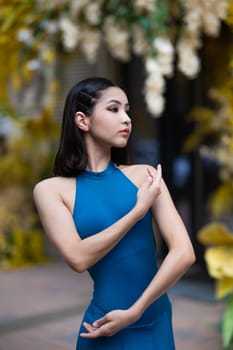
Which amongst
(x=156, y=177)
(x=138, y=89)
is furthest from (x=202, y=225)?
(x=156, y=177)

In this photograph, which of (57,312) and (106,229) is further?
(57,312)

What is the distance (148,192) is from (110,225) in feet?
0.54

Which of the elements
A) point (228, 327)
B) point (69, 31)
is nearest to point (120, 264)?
point (228, 327)

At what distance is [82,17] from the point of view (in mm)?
4680

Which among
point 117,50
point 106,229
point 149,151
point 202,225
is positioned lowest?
point 202,225

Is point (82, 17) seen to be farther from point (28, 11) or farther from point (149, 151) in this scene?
point (149, 151)

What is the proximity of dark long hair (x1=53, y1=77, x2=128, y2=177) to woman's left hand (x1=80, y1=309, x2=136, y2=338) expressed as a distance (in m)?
0.48

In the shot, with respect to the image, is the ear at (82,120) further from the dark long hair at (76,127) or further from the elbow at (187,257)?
the elbow at (187,257)

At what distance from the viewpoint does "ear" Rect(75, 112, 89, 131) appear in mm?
1743

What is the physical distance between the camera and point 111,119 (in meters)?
1.70

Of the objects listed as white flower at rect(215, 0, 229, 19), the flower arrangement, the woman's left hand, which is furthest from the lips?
white flower at rect(215, 0, 229, 19)

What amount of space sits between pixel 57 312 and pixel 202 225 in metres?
2.47

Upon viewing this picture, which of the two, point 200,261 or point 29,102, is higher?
point 29,102

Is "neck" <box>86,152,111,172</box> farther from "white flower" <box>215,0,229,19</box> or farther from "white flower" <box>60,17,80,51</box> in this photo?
"white flower" <box>60,17,80,51</box>
